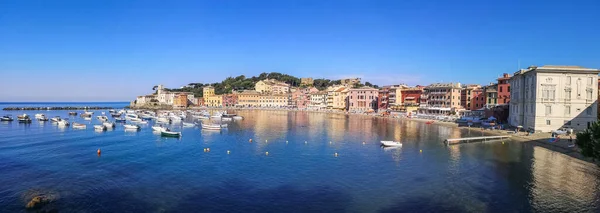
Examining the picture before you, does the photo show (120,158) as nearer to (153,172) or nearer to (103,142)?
(153,172)

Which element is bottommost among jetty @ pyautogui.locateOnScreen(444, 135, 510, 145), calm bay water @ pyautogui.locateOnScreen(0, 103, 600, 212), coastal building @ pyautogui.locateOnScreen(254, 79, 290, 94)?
calm bay water @ pyautogui.locateOnScreen(0, 103, 600, 212)

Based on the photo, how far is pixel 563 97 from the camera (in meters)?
50.0

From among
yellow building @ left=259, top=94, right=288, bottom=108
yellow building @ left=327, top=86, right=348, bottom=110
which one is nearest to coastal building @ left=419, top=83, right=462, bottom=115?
yellow building @ left=327, top=86, right=348, bottom=110

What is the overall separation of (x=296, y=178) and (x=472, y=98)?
7192 cm

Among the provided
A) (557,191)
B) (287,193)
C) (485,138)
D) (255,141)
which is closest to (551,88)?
(485,138)

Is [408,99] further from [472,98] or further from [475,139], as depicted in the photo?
[475,139]

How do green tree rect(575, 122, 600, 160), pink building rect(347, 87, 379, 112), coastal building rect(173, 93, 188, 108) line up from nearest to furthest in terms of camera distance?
green tree rect(575, 122, 600, 160) < pink building rect(347, 87, 379, 112) < coastal building rect(173, 93, 188, 108)

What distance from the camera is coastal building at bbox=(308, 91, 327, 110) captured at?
145250mm

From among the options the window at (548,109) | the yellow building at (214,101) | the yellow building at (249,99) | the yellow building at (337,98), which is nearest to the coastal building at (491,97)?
the window at (548,109)

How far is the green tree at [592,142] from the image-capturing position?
23781 mm

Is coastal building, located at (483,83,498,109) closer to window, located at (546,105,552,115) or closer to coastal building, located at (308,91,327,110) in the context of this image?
window, located at (546,105,552,115)

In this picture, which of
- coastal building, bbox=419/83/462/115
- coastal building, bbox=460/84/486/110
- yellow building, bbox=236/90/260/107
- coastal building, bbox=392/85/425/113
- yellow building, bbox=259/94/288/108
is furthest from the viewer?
yellow building, bbox=236/90/260/107

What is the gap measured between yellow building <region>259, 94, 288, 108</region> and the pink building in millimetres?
43631

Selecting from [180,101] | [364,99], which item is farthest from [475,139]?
[180,101]
